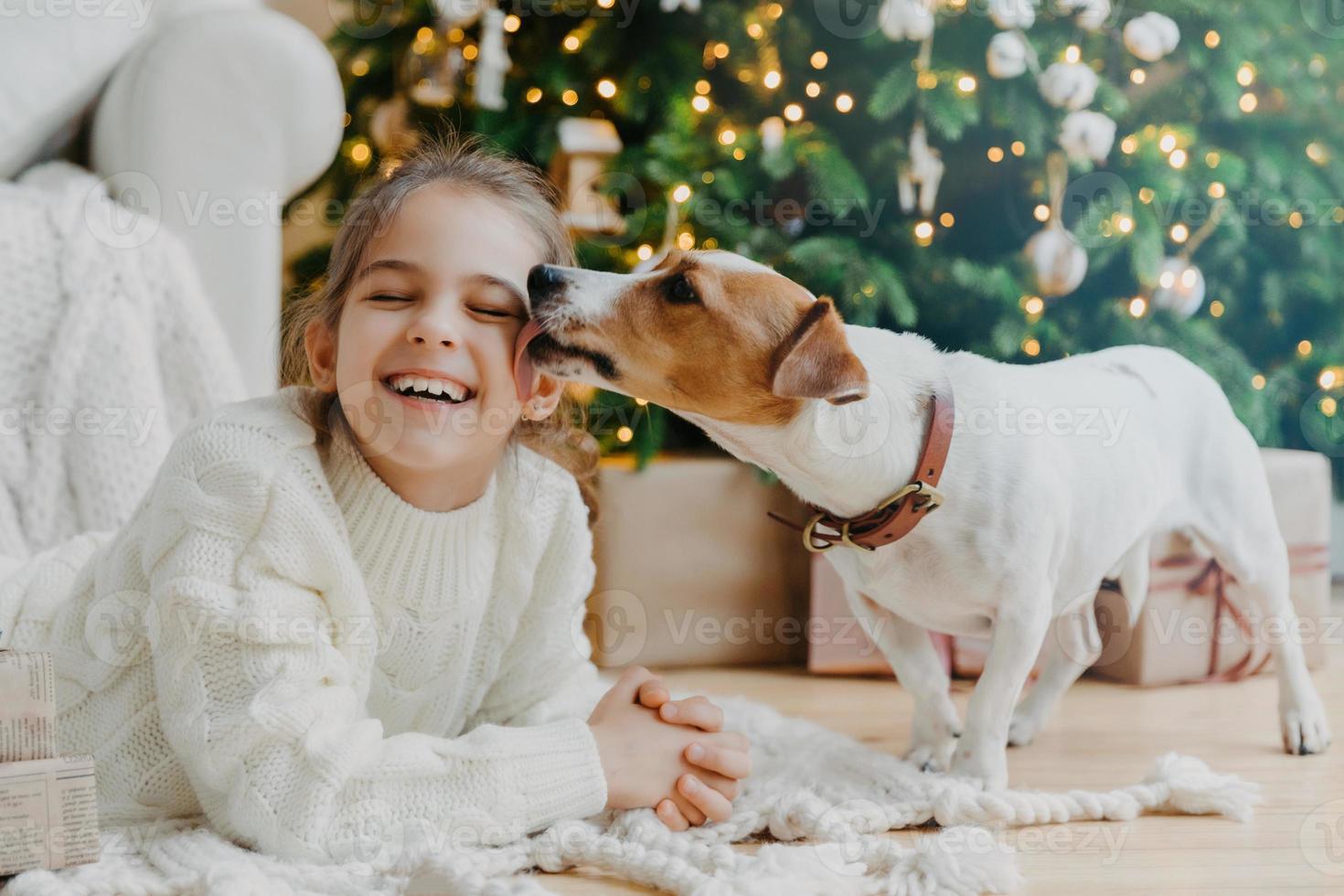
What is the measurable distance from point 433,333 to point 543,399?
0.58ft

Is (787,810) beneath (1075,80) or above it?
beneath

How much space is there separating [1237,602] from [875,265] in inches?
27.3

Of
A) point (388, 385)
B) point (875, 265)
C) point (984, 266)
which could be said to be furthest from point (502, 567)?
point (984, 266)

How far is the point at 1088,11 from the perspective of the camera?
1.87 metres

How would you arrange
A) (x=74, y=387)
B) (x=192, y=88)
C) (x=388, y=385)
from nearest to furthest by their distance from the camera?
(x=388, y=385) < (x=74, y=387) < (x=192, y=88)

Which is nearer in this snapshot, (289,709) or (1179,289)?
(289,709)

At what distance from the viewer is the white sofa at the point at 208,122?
1.61 m

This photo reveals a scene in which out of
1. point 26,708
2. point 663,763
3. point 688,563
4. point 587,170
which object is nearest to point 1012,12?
point 587,170

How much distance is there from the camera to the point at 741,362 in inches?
38.1

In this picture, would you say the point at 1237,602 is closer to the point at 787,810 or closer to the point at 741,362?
the point at 787,810

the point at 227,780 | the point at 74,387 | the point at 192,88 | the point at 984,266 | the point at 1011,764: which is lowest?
the point at 1011,764

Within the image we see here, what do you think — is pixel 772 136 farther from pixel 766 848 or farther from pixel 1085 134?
pixel 766 848

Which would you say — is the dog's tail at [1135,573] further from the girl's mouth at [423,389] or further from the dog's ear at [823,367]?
the girl's mouth at [423,389]

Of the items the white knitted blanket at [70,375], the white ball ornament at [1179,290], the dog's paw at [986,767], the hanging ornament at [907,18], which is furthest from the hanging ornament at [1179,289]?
the white knitted blanket at [70,375]
